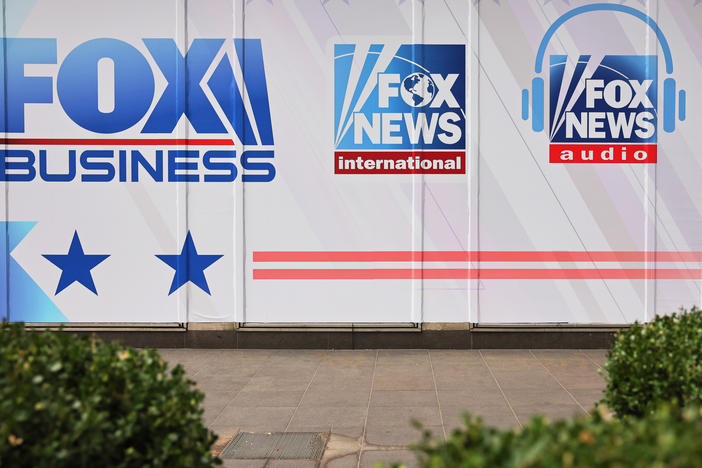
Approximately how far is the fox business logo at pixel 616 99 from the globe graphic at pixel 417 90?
60.2 inches

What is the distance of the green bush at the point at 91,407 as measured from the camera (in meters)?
2.58

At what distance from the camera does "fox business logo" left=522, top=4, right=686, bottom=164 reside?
29.1 ft

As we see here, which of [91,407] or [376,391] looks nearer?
[91,407]

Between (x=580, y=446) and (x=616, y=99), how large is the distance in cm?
787

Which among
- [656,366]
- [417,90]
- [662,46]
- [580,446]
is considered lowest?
[656,366]

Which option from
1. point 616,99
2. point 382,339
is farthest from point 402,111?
point 382,339

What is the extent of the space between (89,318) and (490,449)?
26.9 ft

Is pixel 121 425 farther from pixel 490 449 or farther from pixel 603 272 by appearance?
pixel 603 272

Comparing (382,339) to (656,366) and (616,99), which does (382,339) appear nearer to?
(616,99)

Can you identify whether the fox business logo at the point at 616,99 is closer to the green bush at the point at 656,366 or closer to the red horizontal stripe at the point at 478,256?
the red horizontal stripe at the point at 478,256

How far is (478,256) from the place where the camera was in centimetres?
895

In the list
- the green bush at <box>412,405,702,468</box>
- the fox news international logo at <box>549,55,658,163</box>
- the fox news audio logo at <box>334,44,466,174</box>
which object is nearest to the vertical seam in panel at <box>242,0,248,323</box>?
the fox news audio logo at <box>334,44,466,174</box>

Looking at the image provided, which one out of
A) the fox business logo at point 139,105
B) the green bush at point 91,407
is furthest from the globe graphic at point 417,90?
the green bush at point 91,407

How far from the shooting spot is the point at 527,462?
1.91 meters
